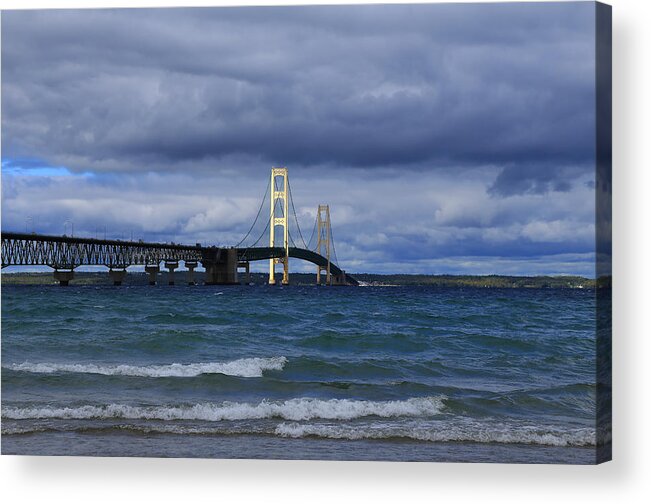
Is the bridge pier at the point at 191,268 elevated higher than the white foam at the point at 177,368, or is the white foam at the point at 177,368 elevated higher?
the bridge pier at the point at 191,268

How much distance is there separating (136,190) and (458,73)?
2743mm

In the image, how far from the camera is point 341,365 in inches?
298

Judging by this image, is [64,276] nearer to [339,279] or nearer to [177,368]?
[177,368]

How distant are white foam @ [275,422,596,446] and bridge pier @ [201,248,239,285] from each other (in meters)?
7.50

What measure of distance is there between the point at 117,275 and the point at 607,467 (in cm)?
820

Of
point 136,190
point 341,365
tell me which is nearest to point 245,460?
point 341,365

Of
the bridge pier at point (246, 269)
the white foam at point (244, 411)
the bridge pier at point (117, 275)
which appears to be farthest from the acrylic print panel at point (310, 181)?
the bridge pier at point (246, 269)

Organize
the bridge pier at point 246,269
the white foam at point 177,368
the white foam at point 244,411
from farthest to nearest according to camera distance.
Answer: the bridge pier at point 246,269 < the white foam at point 177,368 < the white foam at point 244,411

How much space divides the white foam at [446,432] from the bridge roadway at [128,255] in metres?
2.73

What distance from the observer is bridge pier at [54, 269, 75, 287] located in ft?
30.7

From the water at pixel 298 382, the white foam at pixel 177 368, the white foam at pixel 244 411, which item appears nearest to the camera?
the water at pixel 298 382

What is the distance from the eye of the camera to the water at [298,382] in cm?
593

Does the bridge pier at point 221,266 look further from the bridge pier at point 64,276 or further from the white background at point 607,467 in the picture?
the white background at point 607,467

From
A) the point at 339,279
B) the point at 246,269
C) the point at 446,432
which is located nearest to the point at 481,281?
the point at 446,432
